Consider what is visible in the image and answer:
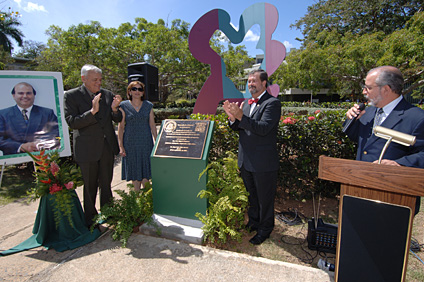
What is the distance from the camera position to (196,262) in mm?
2594

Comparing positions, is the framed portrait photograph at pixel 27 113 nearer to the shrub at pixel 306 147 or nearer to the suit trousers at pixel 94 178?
the suit trousers at pixel 94 178

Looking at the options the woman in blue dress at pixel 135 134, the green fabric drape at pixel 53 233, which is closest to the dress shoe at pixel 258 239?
the woman in blue dress at pixel 135 134

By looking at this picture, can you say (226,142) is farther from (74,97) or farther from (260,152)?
(74,97)

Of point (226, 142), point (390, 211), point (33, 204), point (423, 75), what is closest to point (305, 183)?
point (226, 142)

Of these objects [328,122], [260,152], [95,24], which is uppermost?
[95,24]

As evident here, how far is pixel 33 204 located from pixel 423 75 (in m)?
18.4

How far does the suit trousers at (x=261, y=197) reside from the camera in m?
2.88

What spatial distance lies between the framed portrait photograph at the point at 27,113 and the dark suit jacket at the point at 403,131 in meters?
4.33

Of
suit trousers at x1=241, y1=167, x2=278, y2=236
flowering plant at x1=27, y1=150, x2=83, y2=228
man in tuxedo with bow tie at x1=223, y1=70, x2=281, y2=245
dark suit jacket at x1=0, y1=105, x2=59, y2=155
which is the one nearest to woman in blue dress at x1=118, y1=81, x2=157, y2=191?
flowering plant at x1=27, y1=150, x2=83, y2=228

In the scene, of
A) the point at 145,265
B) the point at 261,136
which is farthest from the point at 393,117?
the point at 145,265

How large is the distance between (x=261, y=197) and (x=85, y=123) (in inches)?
96.2

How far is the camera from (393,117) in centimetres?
198

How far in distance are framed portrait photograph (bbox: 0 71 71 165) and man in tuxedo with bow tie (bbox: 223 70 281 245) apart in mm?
3042

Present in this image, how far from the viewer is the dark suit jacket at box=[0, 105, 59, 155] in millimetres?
3600
